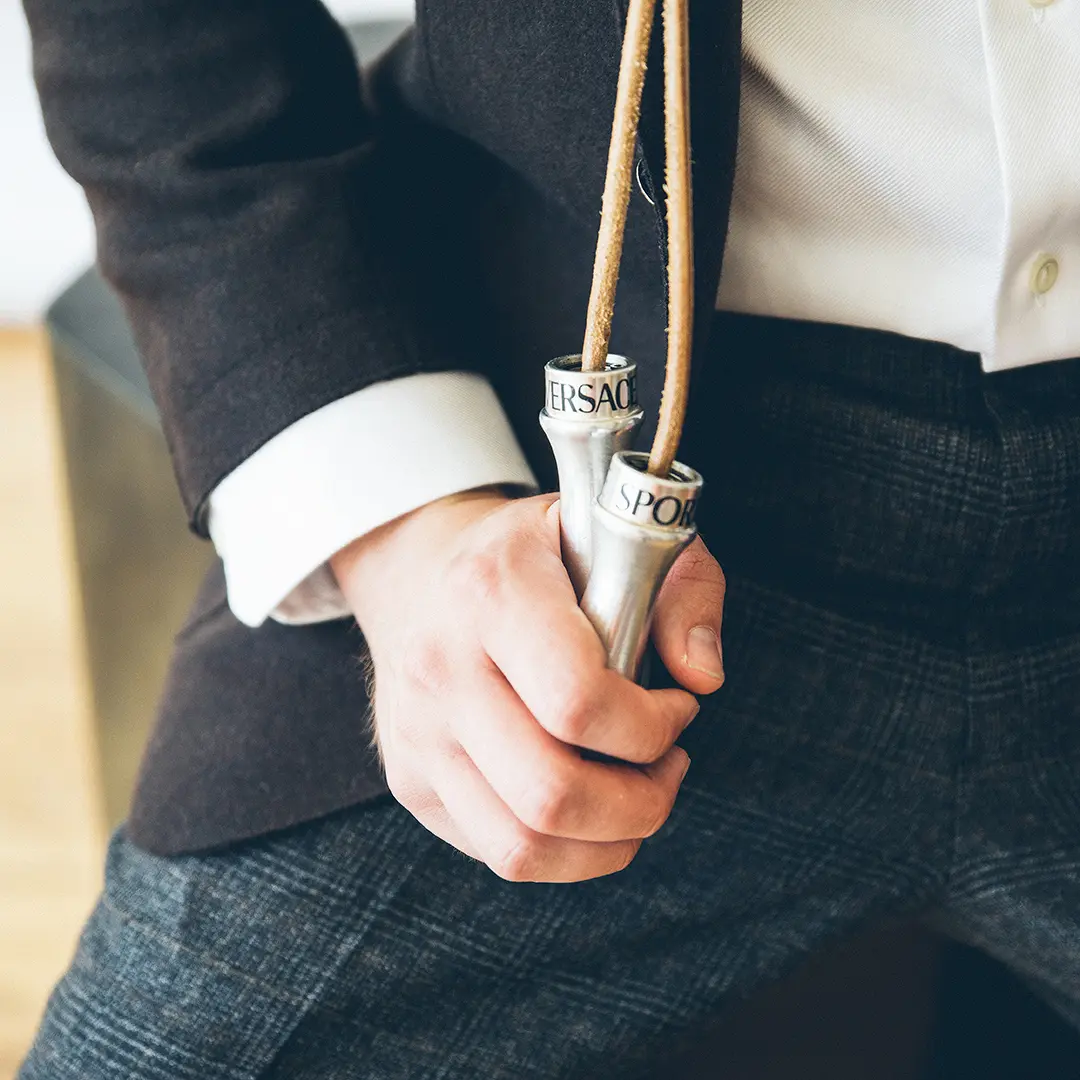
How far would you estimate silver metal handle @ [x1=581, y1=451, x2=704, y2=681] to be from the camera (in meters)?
0.29

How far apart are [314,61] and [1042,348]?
325 mm

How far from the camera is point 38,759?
4.18ft

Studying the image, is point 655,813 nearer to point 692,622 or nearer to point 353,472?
point 692,622

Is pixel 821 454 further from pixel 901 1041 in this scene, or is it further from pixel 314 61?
pixel 901 1041

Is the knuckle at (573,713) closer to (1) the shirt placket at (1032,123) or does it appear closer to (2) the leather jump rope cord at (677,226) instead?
(2) the leather jump rope cord at (677,226)

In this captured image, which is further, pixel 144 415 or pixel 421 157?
pixel 144 415

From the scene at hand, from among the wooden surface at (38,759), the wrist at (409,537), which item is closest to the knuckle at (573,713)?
the wrist at (409,537)

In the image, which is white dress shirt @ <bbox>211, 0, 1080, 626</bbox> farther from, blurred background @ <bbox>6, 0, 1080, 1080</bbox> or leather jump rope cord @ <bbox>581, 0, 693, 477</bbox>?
blurred background @ <bbox>6, 0, 1080, 1080</bbox>

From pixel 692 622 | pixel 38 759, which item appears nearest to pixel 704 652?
pixel 692 622

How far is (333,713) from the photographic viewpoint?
20.0 inches

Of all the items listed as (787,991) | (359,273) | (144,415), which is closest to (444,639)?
(359,273)

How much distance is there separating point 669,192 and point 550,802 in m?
0.17

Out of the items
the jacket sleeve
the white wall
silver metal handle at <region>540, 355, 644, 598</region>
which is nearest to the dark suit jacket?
the jacket sleeve

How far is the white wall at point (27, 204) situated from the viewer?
2.17 meters
